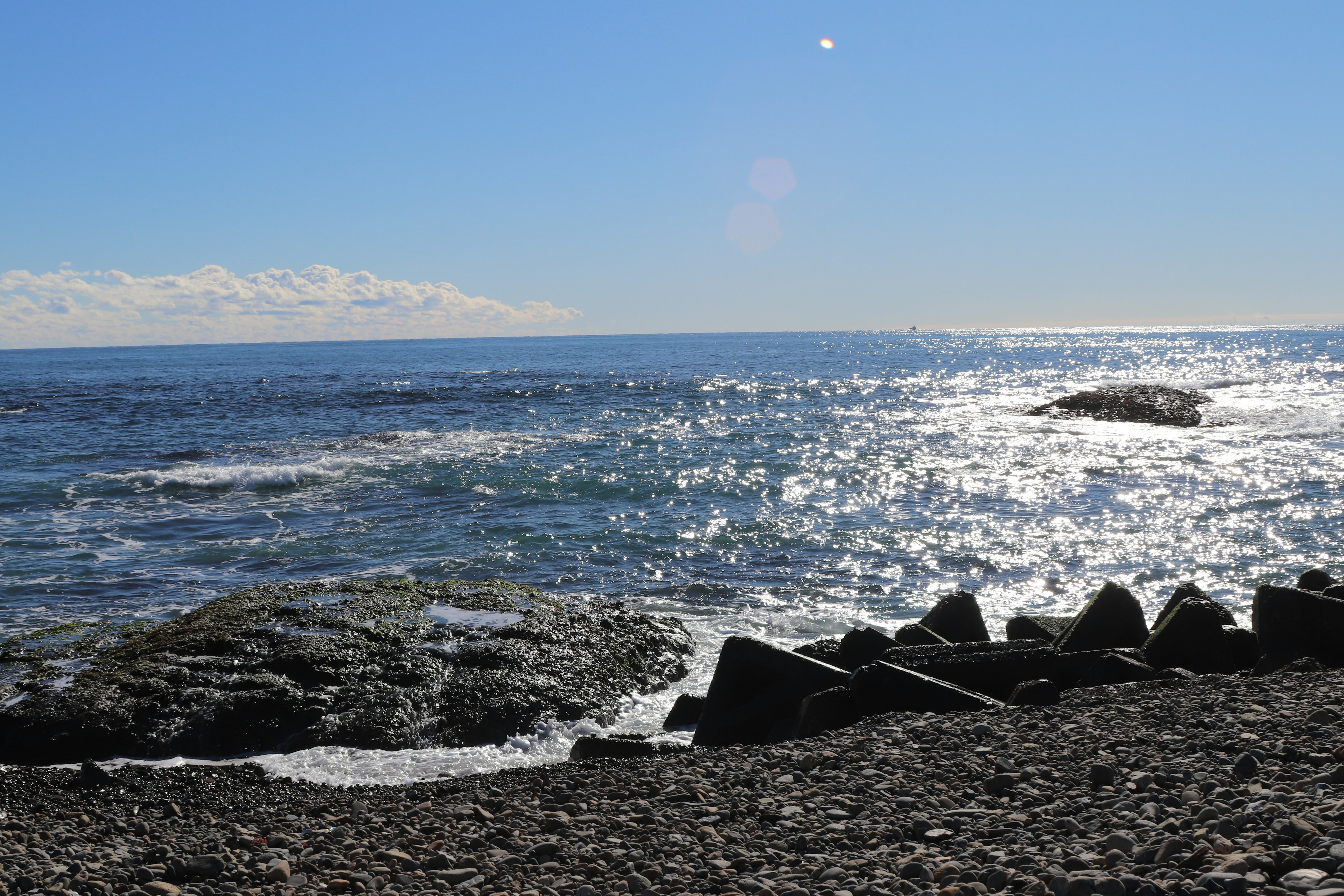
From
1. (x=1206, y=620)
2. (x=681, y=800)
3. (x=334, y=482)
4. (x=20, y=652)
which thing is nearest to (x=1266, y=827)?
(x=681, y=800)

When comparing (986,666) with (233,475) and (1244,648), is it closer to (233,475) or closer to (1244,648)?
(1244,648)

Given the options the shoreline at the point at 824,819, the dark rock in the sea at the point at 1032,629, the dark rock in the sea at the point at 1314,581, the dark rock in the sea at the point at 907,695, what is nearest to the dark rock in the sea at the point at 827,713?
the dark rock in the sea at the point at 907,695

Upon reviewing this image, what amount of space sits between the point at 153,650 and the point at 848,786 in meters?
8.15

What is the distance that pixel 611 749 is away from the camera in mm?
7688

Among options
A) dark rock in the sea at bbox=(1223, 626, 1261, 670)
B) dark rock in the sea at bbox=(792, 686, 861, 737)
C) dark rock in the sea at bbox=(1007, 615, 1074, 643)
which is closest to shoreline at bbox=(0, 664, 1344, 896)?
dark rock in the sea at bbox=(792, 686, 861, 737)

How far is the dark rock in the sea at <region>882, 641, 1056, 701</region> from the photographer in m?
8.37

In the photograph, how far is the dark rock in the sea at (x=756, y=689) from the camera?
318 inches

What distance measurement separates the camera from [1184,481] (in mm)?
21953

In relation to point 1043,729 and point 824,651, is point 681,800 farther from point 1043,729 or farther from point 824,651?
point 824,651

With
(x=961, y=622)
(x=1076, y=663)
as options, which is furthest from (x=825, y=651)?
(x=1076, y=663)

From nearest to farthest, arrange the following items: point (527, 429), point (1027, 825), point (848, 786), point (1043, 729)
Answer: point (1027, 825), point (848, 786), point (1043, 729), point (527, 429)

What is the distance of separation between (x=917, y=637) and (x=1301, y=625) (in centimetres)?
388

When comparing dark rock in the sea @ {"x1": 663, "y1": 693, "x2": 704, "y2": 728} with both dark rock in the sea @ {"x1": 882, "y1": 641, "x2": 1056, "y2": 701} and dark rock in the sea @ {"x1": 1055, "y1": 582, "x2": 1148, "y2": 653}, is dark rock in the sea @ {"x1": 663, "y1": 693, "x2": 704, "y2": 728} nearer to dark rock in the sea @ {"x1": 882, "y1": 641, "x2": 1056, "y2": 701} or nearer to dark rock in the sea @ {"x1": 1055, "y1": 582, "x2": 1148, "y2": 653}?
dark rock in the sea @ {"x1": 882, "y1": 641, "x2": 1056, "y2": 701}

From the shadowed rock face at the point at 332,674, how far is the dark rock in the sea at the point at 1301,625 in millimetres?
6466
